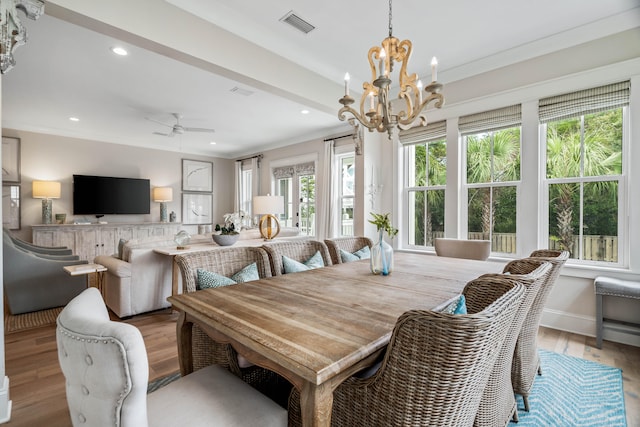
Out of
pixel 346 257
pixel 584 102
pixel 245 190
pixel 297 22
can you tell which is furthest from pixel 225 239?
pixel 245 190

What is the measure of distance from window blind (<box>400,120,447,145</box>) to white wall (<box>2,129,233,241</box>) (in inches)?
217

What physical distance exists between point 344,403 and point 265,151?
6.60 metres

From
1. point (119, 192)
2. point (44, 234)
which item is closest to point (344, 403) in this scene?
point (44, 234)

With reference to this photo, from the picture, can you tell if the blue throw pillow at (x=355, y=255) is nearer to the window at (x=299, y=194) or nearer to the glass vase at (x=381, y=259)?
the glass vase at (x=381, y=259)

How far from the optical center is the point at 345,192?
18.5ft

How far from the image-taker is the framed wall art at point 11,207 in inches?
208

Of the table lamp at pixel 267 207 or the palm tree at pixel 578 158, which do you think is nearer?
the palm tree at pixel 578 158

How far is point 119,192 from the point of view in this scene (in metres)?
6.41

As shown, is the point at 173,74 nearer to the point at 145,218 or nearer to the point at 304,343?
the point at 304,343

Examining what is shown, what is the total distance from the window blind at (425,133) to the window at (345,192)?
4.77 ft

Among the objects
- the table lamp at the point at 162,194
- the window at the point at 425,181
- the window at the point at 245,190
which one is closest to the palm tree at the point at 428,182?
the window at the point at 425,181

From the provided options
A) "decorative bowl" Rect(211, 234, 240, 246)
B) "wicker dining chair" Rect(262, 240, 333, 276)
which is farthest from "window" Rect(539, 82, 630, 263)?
"decorative bowl" Rect(211, 234, 240, 246)

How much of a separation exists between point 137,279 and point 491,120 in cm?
433

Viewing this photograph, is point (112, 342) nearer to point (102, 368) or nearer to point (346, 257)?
point (102, 368)
